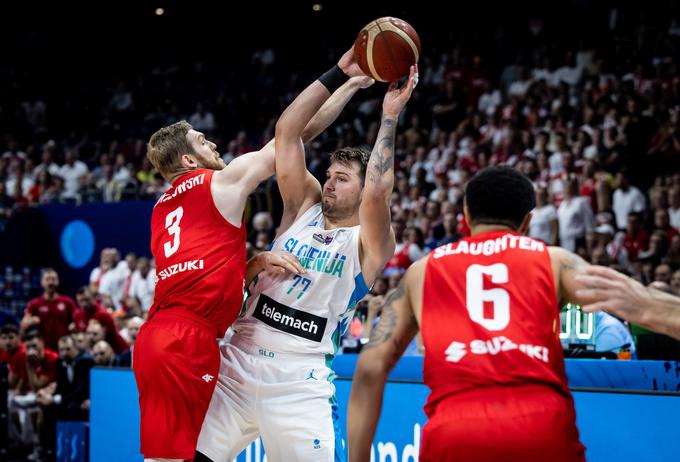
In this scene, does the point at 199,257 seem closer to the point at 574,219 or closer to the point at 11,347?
the point at 574,219

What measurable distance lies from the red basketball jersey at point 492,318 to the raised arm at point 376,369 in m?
0.16

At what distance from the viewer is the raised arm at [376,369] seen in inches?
146

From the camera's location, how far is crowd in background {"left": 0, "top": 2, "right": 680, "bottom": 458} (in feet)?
39.0

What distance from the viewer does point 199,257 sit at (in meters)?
5.05

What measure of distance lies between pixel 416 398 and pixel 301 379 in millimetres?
1882

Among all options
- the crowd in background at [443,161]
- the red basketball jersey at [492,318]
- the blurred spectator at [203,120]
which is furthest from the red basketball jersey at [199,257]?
the blurred spectator at [203,120]

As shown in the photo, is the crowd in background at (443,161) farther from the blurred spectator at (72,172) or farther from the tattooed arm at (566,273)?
the tattooed arm at (566,273)

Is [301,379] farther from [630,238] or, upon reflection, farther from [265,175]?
[630,238]

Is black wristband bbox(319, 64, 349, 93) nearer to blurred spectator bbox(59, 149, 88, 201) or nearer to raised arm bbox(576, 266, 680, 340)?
raised arm bbox(576, 266, 680, 340)

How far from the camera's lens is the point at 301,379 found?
5121 mm

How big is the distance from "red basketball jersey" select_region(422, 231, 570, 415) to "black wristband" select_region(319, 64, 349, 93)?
6.46 ft

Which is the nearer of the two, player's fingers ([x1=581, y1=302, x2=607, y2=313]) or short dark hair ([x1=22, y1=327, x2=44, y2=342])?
player's fingers ([x1=581, y1=302, x2=607, y2=313])

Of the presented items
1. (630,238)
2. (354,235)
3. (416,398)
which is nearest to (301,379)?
(354,235)

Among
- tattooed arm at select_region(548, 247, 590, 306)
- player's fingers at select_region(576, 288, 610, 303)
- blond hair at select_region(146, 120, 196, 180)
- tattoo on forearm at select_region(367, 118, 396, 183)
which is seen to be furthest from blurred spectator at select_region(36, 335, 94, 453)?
player's fingers at select_region(576, 288, 610, 303)
